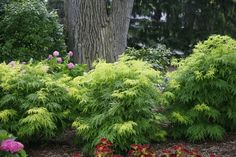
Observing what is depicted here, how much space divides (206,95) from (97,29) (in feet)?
11.7

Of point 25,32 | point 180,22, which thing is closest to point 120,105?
point 25,32

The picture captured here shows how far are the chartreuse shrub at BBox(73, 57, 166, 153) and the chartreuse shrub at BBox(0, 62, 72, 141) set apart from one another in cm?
30

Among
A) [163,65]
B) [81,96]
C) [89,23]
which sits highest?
[89,23]

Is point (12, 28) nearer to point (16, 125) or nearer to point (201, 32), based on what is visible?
point (16, 125)

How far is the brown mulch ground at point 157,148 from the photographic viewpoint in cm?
556

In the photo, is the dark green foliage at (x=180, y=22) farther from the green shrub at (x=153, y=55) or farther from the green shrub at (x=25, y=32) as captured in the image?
the green shrub at (x=25, y=32)

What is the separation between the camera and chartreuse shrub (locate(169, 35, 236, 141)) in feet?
19.0

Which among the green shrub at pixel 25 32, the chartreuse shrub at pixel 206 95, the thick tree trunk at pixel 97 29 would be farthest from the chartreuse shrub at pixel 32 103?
the green shrub at pixel 25 32

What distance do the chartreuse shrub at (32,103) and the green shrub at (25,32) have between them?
13.1 feet

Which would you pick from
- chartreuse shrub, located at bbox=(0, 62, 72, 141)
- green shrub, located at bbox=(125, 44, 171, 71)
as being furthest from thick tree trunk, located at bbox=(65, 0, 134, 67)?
chartreuse shrub, located at bbox=(0, 62, 72, 141)

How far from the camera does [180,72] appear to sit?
6.17m

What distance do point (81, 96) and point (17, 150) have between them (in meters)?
1.30

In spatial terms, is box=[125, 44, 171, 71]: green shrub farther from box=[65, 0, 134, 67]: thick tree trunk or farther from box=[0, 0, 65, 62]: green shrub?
box=[0, 0, 65, 62]: green shrub

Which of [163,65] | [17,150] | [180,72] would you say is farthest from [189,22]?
[17,150]
